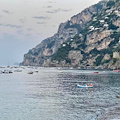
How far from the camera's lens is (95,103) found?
64.2 meters

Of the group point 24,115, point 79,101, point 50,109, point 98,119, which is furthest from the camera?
point 79,101

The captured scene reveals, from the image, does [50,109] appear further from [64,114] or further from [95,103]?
[95,103]

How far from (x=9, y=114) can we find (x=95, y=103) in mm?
23209

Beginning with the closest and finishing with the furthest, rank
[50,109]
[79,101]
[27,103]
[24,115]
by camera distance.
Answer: [24,115] → [50,109] → [27,103] → [79,101]

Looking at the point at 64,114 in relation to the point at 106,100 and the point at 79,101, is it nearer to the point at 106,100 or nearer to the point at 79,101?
the point at 79,101

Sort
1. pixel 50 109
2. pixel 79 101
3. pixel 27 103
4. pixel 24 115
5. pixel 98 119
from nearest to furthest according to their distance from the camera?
1. pixel 98 119
2. pixel 24 115
3. pixel 50 109
4. pixel 27 103
5. pixel 79 101

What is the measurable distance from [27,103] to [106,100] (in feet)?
71.1

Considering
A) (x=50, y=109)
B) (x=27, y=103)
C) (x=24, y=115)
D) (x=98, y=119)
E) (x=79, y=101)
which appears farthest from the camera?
(x=79, y=101)

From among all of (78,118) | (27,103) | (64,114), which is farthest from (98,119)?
(27,103)

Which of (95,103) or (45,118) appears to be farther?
(95,103)

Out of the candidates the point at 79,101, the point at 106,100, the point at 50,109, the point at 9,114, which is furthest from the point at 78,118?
the point at 106,100

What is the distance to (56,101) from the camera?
6656cm

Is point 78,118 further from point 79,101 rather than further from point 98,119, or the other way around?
point 79,101

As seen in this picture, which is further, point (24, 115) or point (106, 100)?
point (106, 100)
